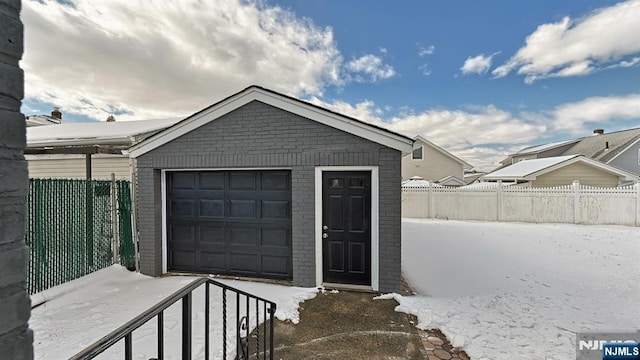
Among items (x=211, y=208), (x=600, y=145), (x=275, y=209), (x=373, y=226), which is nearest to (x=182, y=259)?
(x=211, y=208)

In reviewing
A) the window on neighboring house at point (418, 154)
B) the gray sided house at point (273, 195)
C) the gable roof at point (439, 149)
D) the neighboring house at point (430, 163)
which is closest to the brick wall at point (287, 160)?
the gray sided house at point (273, 195)

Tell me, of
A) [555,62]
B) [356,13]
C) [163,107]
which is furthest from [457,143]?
[163,107]

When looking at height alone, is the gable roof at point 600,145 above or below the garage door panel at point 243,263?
above

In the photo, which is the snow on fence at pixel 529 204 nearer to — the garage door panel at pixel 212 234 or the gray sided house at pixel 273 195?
the gray sided house at pixel 273 195

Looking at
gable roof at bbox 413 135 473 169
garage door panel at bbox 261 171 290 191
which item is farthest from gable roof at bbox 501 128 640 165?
garage door panel at bbox 261 171 290 191

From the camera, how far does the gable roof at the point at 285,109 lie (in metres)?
4.88

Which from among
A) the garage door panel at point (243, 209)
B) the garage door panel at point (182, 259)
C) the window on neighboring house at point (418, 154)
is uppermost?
the window on neighboring house at point (418, 154)

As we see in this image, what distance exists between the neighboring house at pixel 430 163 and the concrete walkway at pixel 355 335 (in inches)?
672

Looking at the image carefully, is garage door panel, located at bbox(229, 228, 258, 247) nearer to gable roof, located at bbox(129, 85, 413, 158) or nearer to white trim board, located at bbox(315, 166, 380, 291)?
white trim board, located at bbox(315, 166, 380, 291)

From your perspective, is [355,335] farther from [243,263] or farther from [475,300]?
[243,263]

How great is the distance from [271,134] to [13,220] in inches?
184

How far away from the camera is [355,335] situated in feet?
12.3

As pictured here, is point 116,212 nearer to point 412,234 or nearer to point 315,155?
point 315,155

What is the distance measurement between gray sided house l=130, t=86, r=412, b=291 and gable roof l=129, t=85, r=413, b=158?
0.02 metres
